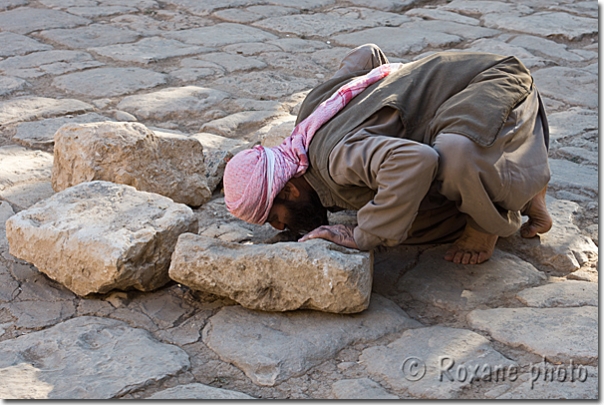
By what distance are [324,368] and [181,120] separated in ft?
7.85

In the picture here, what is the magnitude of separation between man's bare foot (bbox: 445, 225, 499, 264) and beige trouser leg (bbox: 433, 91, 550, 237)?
0.10m

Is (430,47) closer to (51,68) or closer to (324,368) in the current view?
(51,68)

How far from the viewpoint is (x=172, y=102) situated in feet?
14.3

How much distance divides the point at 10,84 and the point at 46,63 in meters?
0.50

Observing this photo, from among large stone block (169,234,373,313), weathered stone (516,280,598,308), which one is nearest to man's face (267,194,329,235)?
large stone block (169,234,373,313)

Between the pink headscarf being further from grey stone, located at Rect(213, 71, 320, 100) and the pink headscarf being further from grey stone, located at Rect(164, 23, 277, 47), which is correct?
grey stone, located at Rect(164, 23, 277, 47)

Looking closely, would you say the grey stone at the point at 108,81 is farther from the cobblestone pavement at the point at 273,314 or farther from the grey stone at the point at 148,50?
the grey stone at the point at 148,50

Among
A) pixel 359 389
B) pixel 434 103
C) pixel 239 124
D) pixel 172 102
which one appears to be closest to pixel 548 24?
pixel 239 124

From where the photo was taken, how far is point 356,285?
7.55ft

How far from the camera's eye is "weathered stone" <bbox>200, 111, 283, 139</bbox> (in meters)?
4.00

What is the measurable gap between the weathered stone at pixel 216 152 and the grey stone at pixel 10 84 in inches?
55.4

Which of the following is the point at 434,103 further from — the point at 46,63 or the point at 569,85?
the point at 46,63

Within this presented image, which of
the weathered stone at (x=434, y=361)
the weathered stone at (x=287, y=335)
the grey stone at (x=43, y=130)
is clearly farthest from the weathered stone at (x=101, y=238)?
the grey stone at (x=43, y=130)

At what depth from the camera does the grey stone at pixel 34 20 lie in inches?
234
